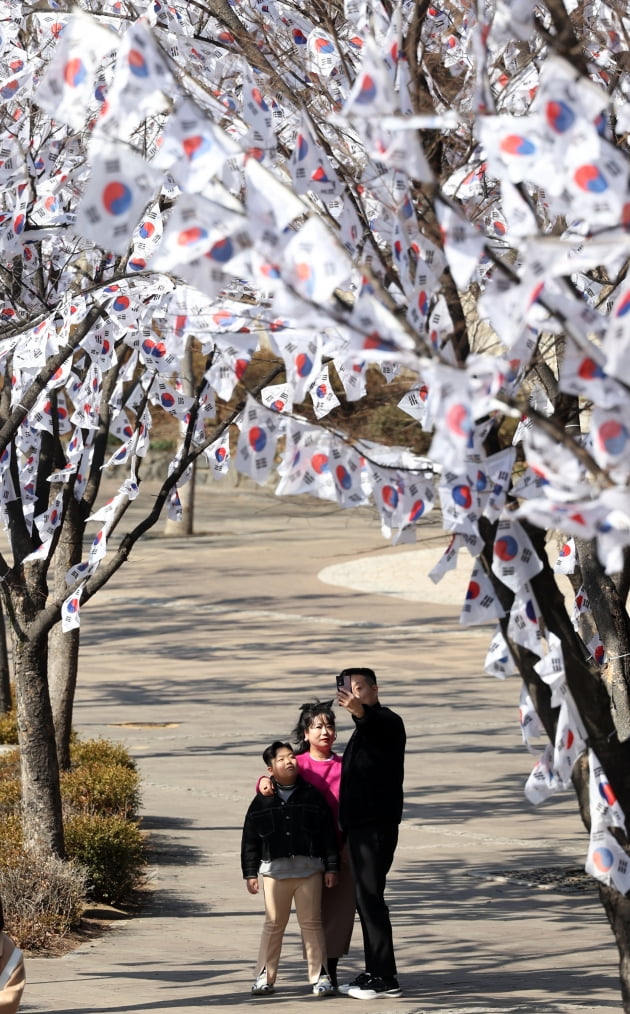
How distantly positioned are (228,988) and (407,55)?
15.8 feet

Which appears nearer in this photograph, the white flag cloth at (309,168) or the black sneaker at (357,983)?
the white flag cloth at (309,168)

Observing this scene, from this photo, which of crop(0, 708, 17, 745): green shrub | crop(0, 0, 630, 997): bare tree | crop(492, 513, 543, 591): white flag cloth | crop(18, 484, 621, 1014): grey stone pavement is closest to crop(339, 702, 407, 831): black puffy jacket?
crop(18, 484, 621, 1014): grey stone pavement

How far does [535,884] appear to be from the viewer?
9.70 meters

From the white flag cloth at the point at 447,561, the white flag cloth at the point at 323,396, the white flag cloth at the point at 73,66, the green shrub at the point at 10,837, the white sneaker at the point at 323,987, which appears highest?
the white flag cloth at the point at 73,66

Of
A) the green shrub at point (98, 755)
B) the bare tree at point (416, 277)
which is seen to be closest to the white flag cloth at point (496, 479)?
the bare tree at point (416, 277)

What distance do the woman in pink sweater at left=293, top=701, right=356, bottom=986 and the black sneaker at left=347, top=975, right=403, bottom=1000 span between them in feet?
1.01

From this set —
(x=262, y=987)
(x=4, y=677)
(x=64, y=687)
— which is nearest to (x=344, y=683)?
(x=262, y=987)

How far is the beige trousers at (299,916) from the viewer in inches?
289

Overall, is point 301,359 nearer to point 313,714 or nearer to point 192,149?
point 192,149

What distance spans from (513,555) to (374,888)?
3.61 metres

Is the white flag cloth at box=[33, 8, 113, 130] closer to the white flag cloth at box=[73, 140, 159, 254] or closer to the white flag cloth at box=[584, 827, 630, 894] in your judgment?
the white flag cloth at box=[73, 140, 159, 254]

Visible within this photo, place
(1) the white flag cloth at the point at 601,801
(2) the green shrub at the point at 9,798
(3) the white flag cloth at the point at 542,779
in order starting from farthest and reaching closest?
(2) the green shrub at the point at 9,798, (3) the white flag cloth at the point at 542,779, (1) the white flag cloth at the point at 601,801

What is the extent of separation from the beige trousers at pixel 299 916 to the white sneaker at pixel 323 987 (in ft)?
0.09

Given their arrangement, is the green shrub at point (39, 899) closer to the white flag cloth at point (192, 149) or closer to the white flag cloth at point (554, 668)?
the white flag cloth at point (554, 668)
